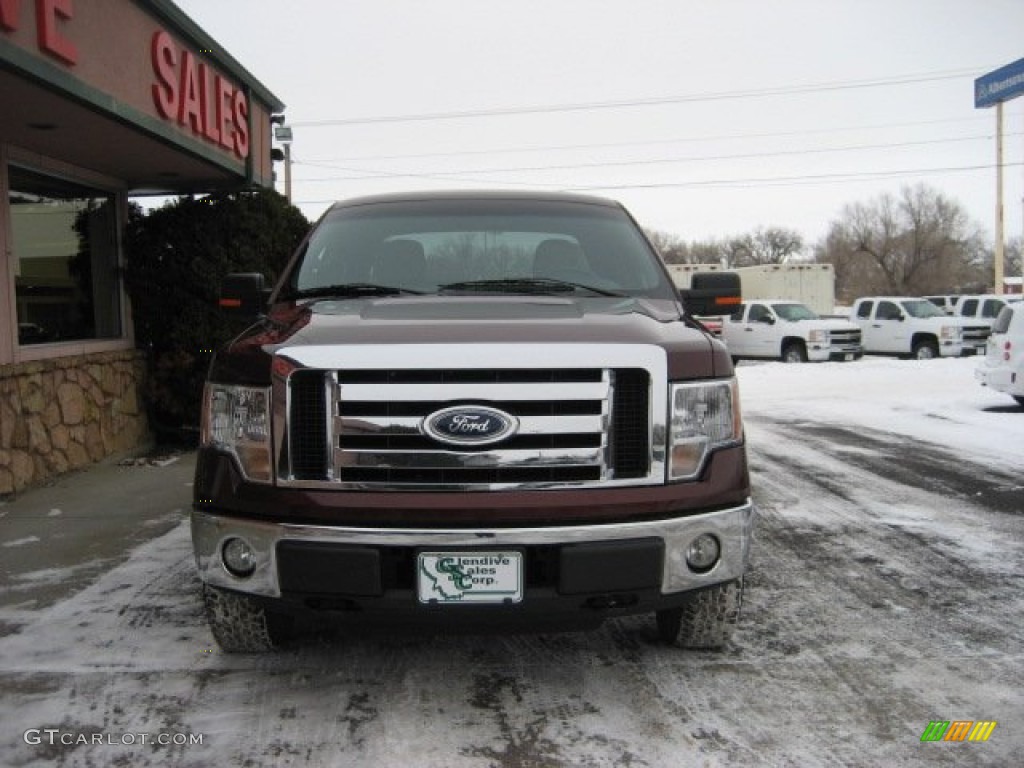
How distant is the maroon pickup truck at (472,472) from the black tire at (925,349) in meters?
22.7

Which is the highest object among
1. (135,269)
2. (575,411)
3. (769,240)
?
(769,240)

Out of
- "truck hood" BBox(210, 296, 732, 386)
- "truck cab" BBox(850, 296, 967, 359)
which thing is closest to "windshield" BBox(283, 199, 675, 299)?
"truck hood" BBox(210, 296, 732, 386)

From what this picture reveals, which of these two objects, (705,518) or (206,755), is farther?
(705,518)

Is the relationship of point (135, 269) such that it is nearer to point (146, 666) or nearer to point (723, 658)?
point (146, 666)

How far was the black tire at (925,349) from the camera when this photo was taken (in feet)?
76.8

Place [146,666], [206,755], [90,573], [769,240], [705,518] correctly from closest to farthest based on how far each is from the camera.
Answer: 1. [206,755]
2. [705,518]
3. [146,666]
4. [90,573]
5. [769,240]

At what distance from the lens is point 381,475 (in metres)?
2.89

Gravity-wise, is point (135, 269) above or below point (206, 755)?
above

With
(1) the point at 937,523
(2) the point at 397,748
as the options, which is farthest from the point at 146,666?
(1) the point at 937,523

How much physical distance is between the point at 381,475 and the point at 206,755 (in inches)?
40.0

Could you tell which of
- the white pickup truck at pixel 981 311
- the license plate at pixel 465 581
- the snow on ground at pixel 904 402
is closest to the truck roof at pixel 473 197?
the license plate at pixel 465 581

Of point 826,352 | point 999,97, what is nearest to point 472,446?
point 826,352

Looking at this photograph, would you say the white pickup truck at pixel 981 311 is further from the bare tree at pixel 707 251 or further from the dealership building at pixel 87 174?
the bare tree at pixel 707 251

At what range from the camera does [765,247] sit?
10256 centimetres
